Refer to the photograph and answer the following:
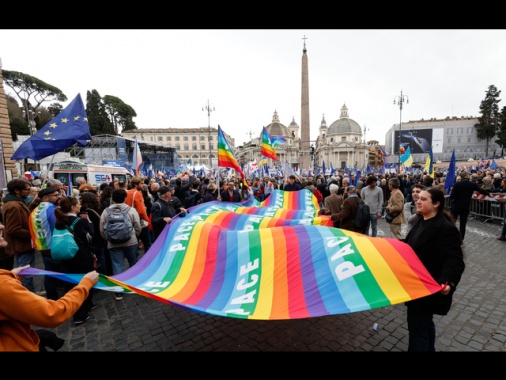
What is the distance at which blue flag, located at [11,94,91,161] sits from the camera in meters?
5.84

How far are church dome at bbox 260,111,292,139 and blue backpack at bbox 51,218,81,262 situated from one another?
97.3 meters

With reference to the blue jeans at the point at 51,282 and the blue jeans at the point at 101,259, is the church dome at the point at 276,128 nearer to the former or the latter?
the blue jeans at the point at 101,259

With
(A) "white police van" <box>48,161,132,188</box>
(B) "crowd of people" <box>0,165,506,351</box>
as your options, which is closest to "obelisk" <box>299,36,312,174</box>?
(A) "white police van" <box>48,161,132,188</box>

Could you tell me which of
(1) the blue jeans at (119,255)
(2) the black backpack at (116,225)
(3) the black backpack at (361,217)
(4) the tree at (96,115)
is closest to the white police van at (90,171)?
(1) the blue jeans at (119,255)

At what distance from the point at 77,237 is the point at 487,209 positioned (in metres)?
13.2

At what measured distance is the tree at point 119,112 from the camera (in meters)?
61.0

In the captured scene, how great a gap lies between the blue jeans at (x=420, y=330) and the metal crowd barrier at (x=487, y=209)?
886 centimetres

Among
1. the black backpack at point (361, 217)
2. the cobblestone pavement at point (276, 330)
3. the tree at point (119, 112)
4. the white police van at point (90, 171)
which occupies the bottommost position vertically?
the cobblestone pavement at point (276, 330)

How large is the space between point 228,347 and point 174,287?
3.54 ft

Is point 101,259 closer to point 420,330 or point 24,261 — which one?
point 24,261

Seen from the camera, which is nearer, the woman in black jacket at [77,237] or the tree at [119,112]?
the woman in black jacket at [77,237]

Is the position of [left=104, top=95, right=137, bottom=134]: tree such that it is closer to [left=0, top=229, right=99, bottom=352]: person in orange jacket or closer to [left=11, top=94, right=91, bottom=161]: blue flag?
[left=11, top=94, right=91, bottom=161]: blue flag

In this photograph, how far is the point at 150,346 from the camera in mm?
3201
